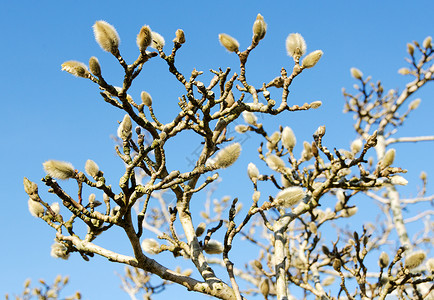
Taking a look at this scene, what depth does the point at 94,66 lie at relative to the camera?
238 cm

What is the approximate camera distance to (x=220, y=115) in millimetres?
2898

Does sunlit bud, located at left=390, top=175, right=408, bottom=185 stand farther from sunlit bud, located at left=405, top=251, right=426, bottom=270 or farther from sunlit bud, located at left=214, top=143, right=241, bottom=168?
sunlit bud, located at left=214, top=143, right=241, bottom=168

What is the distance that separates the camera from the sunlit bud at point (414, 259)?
3.38 metres

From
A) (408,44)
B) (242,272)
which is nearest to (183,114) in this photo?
(242,272)

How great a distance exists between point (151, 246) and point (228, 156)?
37.9 inches

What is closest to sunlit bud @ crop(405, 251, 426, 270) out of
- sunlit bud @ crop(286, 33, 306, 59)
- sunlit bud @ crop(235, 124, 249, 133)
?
sunlit bud @ crop(286, 33, 306, 59)

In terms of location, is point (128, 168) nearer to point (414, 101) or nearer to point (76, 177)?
point (76, 177)

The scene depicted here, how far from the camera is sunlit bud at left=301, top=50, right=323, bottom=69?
3.04 meters

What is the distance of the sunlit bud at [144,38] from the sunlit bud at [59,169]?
814mm

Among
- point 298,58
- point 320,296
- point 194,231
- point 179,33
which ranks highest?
point 298,58

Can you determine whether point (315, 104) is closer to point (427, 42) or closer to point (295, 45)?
point (295, 45)

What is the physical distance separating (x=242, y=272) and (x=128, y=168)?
18.9 ft

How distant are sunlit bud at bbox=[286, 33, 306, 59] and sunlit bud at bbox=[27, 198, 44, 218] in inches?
84.9

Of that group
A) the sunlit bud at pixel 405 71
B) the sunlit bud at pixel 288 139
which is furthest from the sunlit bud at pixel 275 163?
the sunlit bud at pixel 405 71
